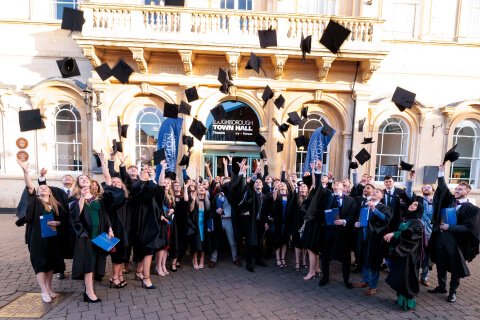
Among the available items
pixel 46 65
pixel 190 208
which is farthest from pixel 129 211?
pixel 46 65

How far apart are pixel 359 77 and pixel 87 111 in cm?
1084

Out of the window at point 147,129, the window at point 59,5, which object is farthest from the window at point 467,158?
the window at point 59,5

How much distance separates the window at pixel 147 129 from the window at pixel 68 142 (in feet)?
7.94

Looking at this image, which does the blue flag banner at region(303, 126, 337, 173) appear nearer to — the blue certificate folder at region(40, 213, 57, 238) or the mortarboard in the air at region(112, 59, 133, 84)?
the mortarboard in the air at region(112, 59, 133, 84)

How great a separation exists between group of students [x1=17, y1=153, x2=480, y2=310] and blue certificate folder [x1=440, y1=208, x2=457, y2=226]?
60 mm

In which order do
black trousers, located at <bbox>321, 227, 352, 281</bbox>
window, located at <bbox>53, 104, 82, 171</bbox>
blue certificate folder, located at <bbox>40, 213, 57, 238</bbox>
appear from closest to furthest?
blue certificate folder, located at <bbox>40, 213, 57, 238</bbox>
black trousers, located at <bbox>321, 227, 352, 281</bbox>
window, located at <bbox>53, 104, 82, 171</bbox>

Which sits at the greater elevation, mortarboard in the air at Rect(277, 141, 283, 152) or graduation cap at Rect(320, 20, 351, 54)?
graduation cap at Rect(320, 20, 351, 54)

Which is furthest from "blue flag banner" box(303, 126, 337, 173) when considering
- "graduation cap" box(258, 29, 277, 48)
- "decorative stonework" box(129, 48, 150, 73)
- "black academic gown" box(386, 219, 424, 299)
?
"decorative stonework" box(129, 48, 150, 73)

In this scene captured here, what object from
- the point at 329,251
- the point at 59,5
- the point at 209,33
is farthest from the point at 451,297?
the point at 59,5

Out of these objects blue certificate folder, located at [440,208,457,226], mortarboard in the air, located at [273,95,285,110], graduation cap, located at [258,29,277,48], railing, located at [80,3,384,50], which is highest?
railing, located at [80,3,384,50]

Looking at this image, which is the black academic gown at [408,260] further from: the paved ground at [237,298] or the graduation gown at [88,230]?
the graduation gown at [88,230]

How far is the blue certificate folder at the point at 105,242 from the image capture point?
399cm

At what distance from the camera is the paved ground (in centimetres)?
391

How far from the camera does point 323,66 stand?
9.27 meters
